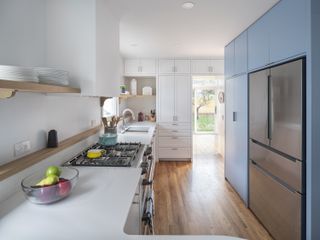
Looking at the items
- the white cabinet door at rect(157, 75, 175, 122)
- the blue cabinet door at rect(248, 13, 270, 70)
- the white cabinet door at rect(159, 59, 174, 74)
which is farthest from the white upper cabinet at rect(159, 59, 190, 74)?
the blue cabinet door at rect(248, 13, 270, 70)

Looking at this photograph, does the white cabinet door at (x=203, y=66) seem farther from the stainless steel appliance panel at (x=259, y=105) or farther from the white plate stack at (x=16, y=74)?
the white plate stack at (x=16, y=74)

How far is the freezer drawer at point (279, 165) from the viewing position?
6.30 feet

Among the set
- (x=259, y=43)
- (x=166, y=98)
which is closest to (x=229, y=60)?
Result: (x=259, y=43)

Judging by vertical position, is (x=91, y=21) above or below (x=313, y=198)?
above

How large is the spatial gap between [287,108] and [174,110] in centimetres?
327

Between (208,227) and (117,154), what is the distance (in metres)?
1.34

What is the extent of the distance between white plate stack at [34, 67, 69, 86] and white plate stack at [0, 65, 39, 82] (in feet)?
0.62

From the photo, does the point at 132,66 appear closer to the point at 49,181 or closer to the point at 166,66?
the point at 166,66

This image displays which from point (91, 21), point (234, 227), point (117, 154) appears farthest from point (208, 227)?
point (91, 21)

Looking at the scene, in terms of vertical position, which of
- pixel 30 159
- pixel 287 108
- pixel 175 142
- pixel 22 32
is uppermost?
pixel 22 32

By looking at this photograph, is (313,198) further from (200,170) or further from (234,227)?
(200,170)

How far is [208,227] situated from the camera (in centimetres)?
254

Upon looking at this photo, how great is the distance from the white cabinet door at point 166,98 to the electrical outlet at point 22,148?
3778 millimetres

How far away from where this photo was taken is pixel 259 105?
8.56 feet
